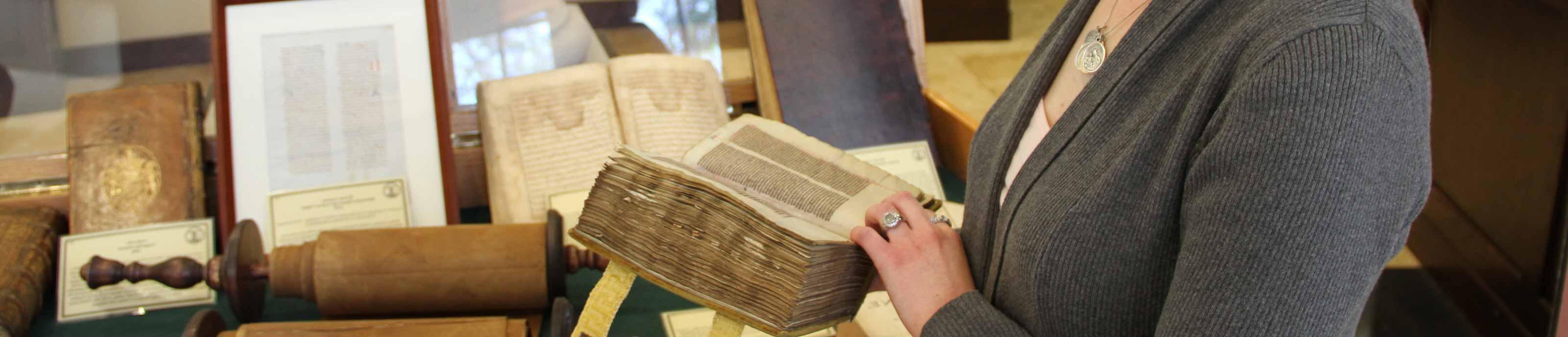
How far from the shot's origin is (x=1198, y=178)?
0.74m

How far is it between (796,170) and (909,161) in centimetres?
98

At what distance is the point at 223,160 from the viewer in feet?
6.40

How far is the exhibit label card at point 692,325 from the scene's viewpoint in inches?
67.6

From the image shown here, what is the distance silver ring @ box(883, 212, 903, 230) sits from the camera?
1.02 m

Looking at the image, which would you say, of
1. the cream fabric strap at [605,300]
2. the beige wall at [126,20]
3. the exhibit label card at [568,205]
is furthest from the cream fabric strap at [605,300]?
the beige wall at [126,20]

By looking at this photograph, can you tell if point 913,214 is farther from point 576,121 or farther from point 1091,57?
point 576,121

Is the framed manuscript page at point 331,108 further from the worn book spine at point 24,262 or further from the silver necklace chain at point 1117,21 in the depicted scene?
the silver necklace chain at point 1117,21

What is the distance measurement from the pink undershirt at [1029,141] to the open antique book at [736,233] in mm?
162

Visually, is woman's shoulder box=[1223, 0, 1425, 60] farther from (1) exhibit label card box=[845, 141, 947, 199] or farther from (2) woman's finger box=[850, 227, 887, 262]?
(1) exhibit label card box=[845, 141, 947, 199]

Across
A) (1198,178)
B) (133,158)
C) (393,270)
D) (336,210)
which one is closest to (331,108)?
(336,210)

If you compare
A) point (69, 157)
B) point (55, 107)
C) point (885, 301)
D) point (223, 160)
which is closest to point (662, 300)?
point (885, 301)

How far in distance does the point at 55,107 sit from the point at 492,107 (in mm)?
900

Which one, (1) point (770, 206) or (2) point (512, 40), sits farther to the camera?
(2) point (512, 40)

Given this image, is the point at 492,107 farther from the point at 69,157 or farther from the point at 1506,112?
the point at 1506,112
